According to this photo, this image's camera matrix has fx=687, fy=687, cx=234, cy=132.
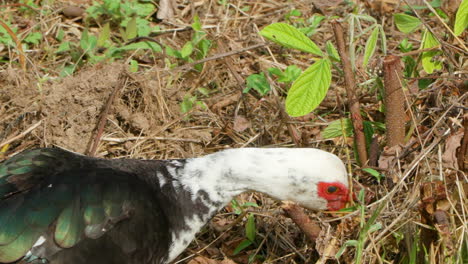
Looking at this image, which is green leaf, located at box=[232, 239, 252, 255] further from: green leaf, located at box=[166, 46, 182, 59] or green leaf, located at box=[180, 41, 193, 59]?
green leaf, located at box=[166, 46, 182, 59]

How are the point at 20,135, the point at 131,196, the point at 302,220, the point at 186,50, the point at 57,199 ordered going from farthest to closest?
1. the point at 186,50
2. the point at 20,135
3. the point at 302,220
4. the point at 131,196
5. the point at 57,199

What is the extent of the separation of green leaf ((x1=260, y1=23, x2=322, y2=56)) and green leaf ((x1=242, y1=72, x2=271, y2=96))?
1228 mm

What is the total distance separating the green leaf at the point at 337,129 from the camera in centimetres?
434

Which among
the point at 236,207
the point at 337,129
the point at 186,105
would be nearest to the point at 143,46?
the point at 186,105

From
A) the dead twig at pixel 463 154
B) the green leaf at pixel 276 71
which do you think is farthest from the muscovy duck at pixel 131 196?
the green leaf at pixel 276 71

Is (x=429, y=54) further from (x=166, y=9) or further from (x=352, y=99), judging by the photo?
(x=166, y=9)

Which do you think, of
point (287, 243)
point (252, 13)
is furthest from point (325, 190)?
point (252, 13)

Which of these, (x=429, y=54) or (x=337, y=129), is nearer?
(x=429, y=54)

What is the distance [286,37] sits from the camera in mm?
3555

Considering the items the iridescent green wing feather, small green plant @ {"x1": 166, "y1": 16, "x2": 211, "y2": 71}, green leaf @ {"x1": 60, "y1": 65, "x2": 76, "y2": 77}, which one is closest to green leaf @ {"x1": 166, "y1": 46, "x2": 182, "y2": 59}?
small green plant @ {"x1": 166, "y1": 16, "x2": 211, "y2": 71}

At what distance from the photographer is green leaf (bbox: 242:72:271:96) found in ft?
15.8

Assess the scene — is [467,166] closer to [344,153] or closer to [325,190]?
[325,190]

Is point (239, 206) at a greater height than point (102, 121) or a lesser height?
lesser

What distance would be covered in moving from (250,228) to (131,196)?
0.87 metres
